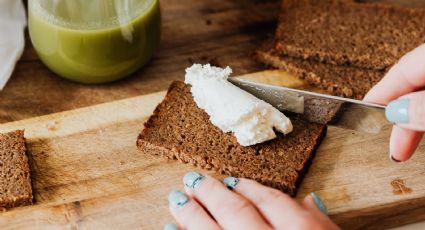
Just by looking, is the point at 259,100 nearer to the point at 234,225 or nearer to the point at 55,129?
the point at 234,225

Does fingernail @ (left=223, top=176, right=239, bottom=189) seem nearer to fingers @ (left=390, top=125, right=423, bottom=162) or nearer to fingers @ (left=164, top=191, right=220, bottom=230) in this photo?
fingers @ (left=164, top=191, right=220, bottom=230)

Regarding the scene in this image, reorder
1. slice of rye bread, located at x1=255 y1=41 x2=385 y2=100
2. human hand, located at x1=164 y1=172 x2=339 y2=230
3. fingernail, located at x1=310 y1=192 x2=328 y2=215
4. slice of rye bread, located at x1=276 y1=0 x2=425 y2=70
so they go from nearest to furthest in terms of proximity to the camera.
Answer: human hand, located at x1=164 y1=172 x2=339 y2=230 → fingernail, located at x1=310 y1=192 x2=328 y2=215 → slice of rye bread, located at x1=255 y1=41 x2=385 y2=100 → slice of rye bread, located at x1=276 y1=0 x2=425 y2=70

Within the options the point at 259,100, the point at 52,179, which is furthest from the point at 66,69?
the point at 259,100

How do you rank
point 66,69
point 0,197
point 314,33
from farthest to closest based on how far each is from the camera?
1. point 314,33
2. point 66,69
3. point 0,197

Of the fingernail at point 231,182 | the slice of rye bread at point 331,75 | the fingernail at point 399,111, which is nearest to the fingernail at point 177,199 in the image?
the fingernail at point 231,182

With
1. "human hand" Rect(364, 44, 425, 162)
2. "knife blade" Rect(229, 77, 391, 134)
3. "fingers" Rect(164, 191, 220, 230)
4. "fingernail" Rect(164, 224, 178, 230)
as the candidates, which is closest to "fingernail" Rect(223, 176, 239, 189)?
"fingers" Rect(164, 191, 220, 230)

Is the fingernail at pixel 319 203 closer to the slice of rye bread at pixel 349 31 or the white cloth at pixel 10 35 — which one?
the slice of rye bread at pixel 349 31
